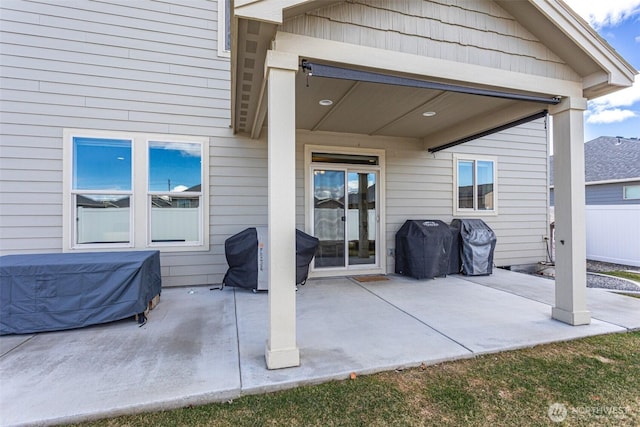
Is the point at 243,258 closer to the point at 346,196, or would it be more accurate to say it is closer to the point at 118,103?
the point at 346,196

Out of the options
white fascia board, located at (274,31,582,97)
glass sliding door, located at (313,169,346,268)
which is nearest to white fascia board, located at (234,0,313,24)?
white fascia board, located at (274,31,582,97)

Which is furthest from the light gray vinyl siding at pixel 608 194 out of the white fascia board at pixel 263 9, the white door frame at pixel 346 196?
the white fascia board at pixel 263 9

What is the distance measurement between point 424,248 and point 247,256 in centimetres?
306

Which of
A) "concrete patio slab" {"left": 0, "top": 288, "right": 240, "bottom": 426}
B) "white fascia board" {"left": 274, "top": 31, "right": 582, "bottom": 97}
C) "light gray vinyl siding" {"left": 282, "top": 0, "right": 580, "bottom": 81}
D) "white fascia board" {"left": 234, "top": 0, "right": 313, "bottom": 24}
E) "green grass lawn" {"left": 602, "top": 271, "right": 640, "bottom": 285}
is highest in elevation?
"light gray vinyl siding" {"left": 282, "top": 0, "right": 580, "bottom": 81}

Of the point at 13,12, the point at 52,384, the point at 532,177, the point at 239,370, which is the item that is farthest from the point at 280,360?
the point at 532,177

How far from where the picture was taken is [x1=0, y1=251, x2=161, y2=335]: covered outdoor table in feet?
10.3

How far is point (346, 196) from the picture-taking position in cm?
585

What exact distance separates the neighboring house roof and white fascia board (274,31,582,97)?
9.58 metres

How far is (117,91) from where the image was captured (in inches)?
184

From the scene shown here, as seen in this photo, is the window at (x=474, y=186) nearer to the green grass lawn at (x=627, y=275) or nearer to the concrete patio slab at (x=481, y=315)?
the concrete patio slab at (x=481, y=315)

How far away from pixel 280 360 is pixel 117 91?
4672 millimetres

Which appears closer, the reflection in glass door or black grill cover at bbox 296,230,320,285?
black grill cover at bbox 296,230,320,285

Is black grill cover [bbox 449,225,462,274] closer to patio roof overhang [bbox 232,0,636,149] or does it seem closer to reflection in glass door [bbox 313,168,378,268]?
reflection in glass door [bbox 313,168,378,268]

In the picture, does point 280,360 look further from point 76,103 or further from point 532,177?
point 532,177
